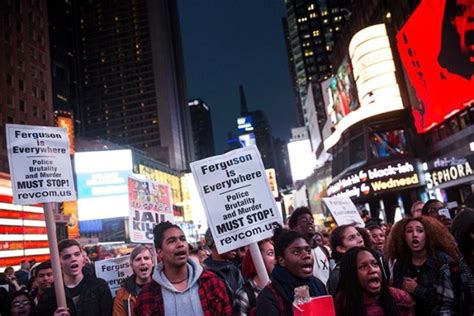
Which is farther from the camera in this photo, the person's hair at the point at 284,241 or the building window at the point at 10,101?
the building window at the point at 10,101

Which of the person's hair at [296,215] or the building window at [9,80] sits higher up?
the building window at [9,80]

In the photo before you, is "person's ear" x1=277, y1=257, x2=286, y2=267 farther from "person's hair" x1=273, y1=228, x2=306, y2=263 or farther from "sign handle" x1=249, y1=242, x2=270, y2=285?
"sign handle" x1=249, y1=242, x2=270, y2=285

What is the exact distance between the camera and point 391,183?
3528 cm

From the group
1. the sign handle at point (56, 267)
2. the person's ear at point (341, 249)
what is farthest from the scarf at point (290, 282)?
the sign handle at point (56, 267)

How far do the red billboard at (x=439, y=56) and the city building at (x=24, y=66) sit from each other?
124ft

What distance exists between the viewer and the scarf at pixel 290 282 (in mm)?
3619

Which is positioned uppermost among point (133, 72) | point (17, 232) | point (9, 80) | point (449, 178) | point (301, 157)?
point (133, 72)

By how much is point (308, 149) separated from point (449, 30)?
66.3 metres

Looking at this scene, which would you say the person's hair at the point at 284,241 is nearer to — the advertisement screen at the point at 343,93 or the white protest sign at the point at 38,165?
the white protest sign at the point at 38,165

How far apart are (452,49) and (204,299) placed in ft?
85.2

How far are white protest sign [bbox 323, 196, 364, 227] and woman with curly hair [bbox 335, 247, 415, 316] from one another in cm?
492

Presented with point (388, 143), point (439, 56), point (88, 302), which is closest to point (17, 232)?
point (388, 143)

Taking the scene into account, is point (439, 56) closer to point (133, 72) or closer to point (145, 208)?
point (145, 208)

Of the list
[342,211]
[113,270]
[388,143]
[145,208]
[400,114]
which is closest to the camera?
[113,270]
